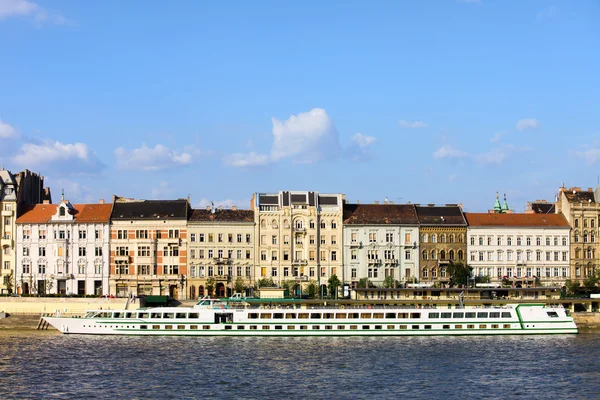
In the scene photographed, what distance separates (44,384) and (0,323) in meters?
50.7

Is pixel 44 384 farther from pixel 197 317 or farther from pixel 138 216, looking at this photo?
pixel 138 216

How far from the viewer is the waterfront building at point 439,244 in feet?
454

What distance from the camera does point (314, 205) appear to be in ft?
454

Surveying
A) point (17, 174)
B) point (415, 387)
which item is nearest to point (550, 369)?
point (415, 387)

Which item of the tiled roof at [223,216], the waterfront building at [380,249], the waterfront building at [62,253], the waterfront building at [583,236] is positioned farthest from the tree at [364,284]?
the waterfront building at [62,253]

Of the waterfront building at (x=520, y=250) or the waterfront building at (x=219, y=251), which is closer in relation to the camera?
the waterfront building at (x=219, y=251)

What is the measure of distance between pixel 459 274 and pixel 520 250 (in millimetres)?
12892

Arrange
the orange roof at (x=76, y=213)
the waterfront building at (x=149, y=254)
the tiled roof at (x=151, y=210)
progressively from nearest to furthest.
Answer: the waterfront building at (x=149, y=254) → the tiled roof at (x=151, y=210) → the orange roof at (x=76, y=213)

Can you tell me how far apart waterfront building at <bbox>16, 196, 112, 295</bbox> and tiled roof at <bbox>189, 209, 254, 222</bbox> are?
12387 mm

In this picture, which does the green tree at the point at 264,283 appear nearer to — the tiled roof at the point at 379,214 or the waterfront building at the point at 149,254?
the waterfront building at the point at 149,254

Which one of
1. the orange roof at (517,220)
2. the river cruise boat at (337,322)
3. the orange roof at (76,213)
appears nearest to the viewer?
the river cruise boat at (337,322)

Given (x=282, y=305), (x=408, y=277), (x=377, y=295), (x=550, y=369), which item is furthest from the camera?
(x=408, y=277)

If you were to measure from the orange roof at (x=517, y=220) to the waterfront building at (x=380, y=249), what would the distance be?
29.6ft

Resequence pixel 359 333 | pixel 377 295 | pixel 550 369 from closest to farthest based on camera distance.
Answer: pixel 550 369 → pixel 359 333 → pixel 377 295
